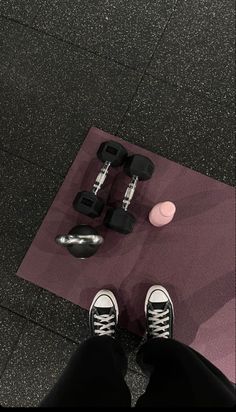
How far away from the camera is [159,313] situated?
1229mm

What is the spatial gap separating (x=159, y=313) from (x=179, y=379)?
406 millimetres

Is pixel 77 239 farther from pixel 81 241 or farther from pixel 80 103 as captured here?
pixel 80 103

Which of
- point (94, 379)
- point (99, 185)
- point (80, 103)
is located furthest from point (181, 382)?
point (80, 103)

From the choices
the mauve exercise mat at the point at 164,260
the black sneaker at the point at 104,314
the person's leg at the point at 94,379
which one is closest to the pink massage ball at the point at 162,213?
the mauve exercise mat at the point at 164,260

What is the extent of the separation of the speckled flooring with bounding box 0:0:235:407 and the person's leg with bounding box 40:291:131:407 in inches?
10.1

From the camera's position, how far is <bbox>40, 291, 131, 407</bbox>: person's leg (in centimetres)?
79

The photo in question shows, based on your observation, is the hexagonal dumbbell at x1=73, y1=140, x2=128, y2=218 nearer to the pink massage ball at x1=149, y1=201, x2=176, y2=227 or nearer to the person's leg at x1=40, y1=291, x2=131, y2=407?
the pink massage ball at x1=149, y1=201, x2=176, y2=227

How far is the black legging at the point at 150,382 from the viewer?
766 millimetres


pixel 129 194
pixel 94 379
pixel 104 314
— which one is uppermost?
pixel 129 194

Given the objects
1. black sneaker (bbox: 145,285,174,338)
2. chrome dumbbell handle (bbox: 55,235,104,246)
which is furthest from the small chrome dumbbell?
black sneaker (bbox: 145,285,174,338)

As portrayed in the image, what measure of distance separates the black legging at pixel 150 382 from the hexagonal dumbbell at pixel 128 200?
0.37 meters

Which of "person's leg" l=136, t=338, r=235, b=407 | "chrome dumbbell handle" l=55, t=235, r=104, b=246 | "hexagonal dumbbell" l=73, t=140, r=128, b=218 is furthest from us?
"hexagonal dumbbell" l=73, t=140, r=128, b=218

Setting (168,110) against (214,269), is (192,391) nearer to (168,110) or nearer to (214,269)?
(214,269)

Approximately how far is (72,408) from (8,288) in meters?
0.62
